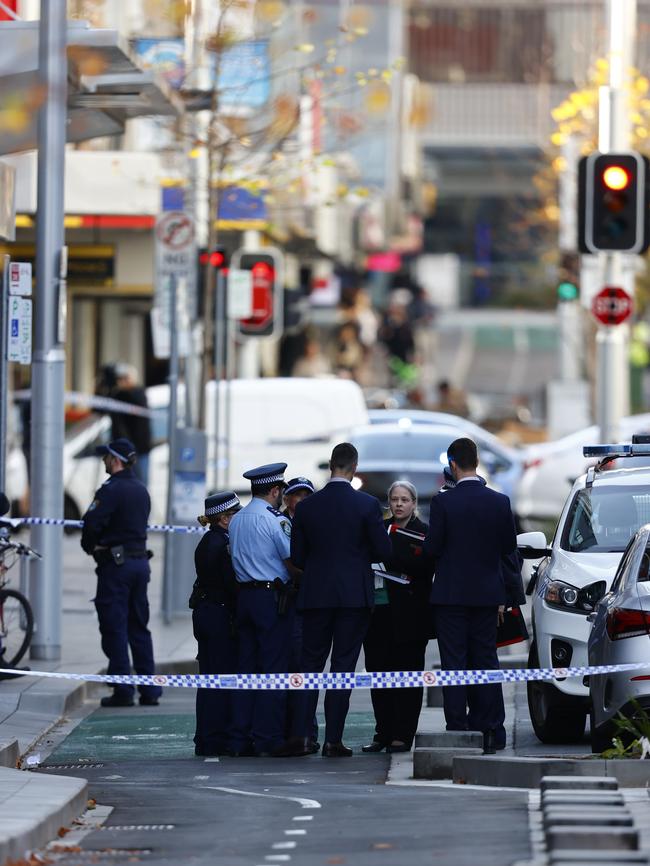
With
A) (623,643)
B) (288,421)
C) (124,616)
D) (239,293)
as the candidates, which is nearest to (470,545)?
(623,643)

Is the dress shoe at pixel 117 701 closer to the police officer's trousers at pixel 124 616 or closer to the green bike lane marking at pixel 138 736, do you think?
the police officer's trousers at pixel 124 616

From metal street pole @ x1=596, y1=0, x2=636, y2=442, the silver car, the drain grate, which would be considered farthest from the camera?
metal street pole @ x1=596, y1=0, x2=636, y2=442

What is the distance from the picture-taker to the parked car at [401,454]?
71.4 ft

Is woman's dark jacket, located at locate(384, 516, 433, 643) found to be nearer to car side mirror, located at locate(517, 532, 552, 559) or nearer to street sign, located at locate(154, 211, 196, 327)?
car side mirror, located at locate(517, 532, 552, 559)

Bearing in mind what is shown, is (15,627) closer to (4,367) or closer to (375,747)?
(4,367)

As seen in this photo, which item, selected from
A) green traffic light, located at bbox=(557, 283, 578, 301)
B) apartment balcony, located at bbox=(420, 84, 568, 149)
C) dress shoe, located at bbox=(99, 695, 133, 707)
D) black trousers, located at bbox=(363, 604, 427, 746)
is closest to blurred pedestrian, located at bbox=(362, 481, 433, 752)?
black trousers, located at bbox=(363, 604, 427, 746)

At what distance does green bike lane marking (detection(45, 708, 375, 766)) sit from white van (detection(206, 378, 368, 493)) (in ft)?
39.0

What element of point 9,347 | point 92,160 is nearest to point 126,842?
point 9,347

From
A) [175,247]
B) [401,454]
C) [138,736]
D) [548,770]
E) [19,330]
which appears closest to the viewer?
[548,770]

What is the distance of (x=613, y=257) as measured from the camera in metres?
Answer: 21.9

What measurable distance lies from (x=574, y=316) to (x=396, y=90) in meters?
20.2

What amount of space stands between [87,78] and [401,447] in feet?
27.5

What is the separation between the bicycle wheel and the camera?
584 inches

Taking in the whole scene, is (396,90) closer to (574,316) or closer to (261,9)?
(574,316)
